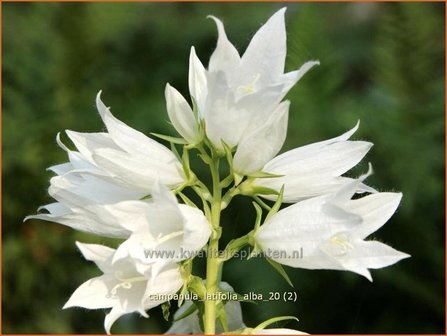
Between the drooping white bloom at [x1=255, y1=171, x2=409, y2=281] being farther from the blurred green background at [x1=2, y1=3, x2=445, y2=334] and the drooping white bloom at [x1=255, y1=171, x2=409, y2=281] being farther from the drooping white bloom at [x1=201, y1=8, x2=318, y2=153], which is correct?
the blurred green background at [x1=2, y1=3, x2=445, y2=334]

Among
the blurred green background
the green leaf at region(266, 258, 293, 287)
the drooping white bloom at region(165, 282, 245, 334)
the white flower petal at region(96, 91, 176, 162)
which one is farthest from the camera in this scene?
the blurred green background

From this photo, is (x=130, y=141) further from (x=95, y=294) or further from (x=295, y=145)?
(x=295, y=145)

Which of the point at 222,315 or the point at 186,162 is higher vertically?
the point at 186,162

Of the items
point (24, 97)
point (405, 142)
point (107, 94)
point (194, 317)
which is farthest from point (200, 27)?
point (194, 317)

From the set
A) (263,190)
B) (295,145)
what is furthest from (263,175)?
(295,145)

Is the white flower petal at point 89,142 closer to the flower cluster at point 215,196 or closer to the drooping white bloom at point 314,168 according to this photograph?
the flower cluster at point 215,196

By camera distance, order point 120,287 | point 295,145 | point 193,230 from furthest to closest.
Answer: point 295,145 < point 120,287 < point 193,230

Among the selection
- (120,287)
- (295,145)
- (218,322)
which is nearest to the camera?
(120,287)

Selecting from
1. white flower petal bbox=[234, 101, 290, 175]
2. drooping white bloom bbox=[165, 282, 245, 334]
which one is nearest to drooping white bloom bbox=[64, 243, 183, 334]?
drooping white bloom bbox=[165, 282, 245, 334]
